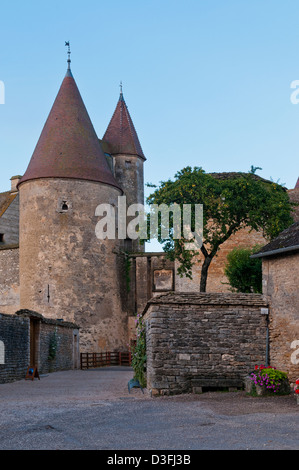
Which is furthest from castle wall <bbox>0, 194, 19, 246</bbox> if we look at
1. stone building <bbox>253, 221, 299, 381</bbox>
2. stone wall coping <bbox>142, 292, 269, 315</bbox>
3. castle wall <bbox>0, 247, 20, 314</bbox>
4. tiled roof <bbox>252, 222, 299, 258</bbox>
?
stone building <bbox>253, 221, 299, 381</bbox>

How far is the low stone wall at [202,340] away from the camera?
511 inches

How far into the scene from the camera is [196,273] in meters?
29.4

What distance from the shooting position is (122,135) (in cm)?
4288

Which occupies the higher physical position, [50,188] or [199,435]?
[50,188]

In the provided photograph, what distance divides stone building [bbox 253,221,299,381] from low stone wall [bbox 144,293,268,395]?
289 millimetres

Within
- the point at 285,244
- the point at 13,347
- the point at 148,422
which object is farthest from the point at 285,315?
the point at 13,347

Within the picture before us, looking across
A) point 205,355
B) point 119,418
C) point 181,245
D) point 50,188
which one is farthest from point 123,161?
point 119,418

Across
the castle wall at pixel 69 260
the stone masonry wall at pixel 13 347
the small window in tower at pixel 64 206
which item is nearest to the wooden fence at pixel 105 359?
the castle wall at pixel 69 260

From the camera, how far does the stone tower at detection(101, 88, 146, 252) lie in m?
41.8

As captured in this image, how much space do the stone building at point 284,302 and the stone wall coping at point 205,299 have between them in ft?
1.28

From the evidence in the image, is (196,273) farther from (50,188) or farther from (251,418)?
(251,418)

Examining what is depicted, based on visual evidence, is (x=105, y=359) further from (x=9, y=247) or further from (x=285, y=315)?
(x=285, y=315)

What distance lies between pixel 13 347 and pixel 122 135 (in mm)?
26597

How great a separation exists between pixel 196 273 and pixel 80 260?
26.0ft
